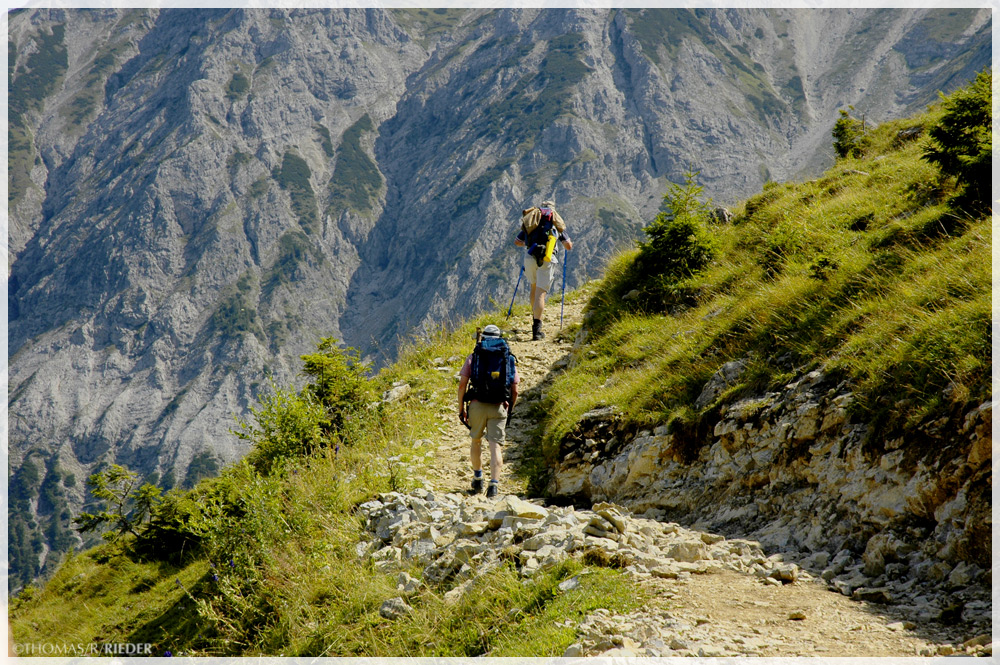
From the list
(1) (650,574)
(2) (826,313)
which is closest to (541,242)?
(2) (826,313)

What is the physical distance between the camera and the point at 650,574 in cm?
650

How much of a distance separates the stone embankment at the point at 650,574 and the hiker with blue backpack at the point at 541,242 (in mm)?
7148

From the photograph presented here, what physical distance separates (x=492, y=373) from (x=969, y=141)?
333 inches

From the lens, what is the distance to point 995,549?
5.43 meters

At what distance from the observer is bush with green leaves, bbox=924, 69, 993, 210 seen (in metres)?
9.75

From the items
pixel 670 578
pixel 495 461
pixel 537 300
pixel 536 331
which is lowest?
pixel 670 578

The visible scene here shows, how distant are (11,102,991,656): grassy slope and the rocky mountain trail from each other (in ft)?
1.06

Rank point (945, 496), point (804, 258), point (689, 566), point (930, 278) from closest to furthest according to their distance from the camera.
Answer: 1. point (945, 496)
2. point (689, 566)
3. point (930, 278)
4. point (804, 258)

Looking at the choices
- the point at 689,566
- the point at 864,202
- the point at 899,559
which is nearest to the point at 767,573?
the point at 689,566

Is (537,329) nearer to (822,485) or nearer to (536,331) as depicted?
(536,331)

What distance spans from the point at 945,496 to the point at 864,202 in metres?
8.30

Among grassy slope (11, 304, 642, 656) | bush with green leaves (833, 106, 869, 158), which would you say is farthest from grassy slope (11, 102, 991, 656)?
bush with green leaves (833, 106, 869, 158)

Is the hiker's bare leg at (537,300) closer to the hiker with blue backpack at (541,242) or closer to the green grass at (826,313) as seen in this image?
the hiker with blue backpack at (541,242)

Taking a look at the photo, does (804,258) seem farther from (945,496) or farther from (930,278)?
(945,496)
